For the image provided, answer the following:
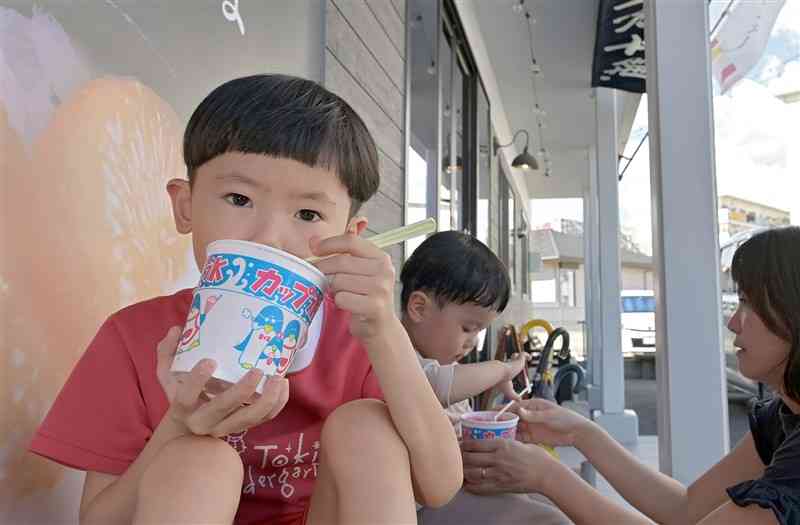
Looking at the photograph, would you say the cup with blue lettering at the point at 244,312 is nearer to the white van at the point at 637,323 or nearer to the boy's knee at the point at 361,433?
the boy's knee at the point at 361,433

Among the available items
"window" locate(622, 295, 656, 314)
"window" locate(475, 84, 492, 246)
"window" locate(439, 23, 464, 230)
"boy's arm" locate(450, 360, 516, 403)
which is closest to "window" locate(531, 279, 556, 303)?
"window" locate(622, 295, 656, 314)

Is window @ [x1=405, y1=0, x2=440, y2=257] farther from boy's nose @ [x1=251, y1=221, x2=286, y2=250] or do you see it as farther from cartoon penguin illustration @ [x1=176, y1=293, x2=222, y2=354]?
cartoon penguin illustration @ [x1=176, y1=293, x2=222, y2=354]

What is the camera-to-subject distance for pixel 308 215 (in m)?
0.82

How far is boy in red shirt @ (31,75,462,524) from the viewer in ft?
2.11

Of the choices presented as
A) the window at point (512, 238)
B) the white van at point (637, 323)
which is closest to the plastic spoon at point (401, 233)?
the window at point (512, 238)

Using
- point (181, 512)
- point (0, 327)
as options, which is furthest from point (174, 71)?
point (181, 512)

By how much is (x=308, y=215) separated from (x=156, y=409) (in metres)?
0.32

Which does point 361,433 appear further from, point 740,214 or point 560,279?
point 560,279

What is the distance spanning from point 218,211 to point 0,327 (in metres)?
0.29

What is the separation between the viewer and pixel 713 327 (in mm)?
1890

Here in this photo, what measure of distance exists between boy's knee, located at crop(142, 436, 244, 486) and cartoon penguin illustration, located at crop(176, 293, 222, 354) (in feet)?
0.32

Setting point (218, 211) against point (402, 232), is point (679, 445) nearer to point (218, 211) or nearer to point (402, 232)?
point (402, 232)

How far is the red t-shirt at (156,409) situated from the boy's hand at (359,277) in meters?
0.18

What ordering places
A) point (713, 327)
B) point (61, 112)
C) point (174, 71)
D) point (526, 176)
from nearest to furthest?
1. point (61, 112)
2. point (174, 71)
3. point (713, 327)
4. point (526, 176)
